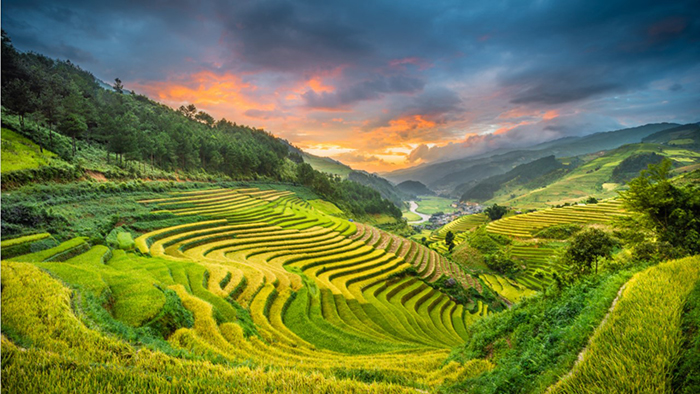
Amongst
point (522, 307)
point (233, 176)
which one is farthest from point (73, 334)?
point (233, 176)

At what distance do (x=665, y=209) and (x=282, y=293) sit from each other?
17.6 metres

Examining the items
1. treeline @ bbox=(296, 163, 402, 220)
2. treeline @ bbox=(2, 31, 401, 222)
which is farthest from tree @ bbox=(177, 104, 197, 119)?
treeline @ bbox=(296, 163, 402, 220)

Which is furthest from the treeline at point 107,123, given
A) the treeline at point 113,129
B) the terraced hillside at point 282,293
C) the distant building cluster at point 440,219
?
the distant building cluster at point 440,219

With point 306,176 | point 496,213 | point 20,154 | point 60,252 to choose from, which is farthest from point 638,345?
point 496,213

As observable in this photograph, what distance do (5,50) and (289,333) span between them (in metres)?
58.0

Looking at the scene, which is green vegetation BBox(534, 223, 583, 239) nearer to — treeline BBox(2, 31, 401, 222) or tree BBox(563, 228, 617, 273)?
tree BBox(563, 228, 617, 273)

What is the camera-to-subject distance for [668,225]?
8906 mm

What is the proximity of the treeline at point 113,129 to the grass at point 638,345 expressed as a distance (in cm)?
2024

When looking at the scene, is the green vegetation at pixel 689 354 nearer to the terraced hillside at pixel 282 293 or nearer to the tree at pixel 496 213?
the terraced hillside at pixel 282 293

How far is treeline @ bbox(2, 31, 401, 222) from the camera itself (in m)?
29.5

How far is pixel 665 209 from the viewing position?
909cm

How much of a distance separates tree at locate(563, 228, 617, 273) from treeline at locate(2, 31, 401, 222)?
24.3m

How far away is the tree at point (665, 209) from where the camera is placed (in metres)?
8.22

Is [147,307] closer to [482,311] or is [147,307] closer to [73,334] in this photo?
[73,334]
